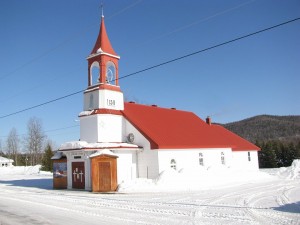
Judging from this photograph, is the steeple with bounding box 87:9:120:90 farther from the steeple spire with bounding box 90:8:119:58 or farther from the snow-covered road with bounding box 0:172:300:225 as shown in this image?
the snow-covered road with bounding box 0:172:300:225

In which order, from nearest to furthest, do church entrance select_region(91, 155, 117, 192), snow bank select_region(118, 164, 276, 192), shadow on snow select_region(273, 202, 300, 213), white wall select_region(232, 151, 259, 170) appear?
shadow on snow select_region(273, 202, 300, 213)
snow bank select_region(118, 164, 276, 192)
church entrance select_region(91, 155, 117, 192)
white wall select_region(232, 151, 259, 170)

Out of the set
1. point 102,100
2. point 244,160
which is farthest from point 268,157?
point 102,100

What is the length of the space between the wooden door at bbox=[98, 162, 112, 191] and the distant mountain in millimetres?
99897

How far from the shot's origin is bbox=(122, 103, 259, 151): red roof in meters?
27.5

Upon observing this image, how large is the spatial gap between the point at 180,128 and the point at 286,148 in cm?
3002

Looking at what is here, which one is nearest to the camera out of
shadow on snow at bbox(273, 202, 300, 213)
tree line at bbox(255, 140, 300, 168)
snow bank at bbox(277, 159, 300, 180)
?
shadow on snow at bbox(273, 202, 300, 213)

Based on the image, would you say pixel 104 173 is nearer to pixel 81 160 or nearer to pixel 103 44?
pixel 81 160

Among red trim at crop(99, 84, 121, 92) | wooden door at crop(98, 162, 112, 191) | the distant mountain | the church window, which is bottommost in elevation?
wooden door at crop(98, 162, 112, 191)

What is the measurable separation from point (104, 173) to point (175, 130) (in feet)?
31.6

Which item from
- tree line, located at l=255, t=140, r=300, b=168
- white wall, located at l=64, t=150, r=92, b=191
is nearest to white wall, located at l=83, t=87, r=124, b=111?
white wall, located at l=64, t=150, r=92, b=191

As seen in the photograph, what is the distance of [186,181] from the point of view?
24.2 m

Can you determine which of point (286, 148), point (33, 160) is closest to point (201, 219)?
point (286, 148)

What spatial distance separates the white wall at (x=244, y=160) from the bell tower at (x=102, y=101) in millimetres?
15460

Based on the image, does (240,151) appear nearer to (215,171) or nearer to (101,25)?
(215,171)
